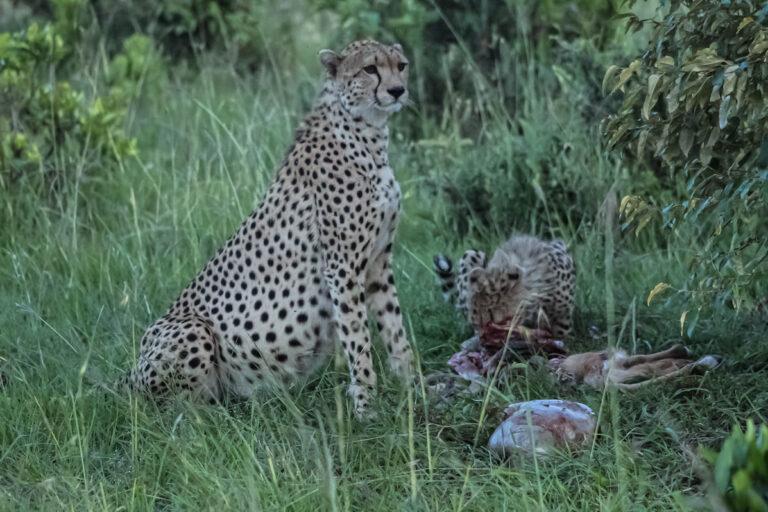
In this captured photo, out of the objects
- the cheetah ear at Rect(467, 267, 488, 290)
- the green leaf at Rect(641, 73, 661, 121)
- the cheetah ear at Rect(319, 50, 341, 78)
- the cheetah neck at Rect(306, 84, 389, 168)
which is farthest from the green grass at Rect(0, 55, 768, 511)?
the cheetah ear at Rect(319, 50, 341, 78)

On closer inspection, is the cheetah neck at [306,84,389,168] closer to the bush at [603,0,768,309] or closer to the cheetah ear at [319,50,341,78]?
the cheetah ear at [319,50,341,78]

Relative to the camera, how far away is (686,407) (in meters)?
3.79

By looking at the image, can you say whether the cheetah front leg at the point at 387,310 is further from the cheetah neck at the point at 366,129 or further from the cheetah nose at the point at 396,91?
the cheetah nose at the point at 396,91

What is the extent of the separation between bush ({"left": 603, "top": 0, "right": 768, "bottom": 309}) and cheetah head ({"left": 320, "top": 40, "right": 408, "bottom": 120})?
716 mm

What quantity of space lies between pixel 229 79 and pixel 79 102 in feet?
6.04

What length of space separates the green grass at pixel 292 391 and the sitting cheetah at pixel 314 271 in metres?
Result: 0.14

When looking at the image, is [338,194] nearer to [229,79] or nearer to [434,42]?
[434,42]

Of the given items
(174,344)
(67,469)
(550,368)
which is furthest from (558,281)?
(67,469)

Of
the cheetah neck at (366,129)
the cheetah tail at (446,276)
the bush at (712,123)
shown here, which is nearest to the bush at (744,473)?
the bush at (712,123)

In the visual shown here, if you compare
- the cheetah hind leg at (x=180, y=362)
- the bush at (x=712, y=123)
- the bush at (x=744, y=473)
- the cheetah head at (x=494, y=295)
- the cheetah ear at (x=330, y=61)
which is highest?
the cheetah ear at (x=330, y=61)

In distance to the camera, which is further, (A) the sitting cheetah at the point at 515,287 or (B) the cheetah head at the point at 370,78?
(A) the sitting cheetah at the point at 515,287

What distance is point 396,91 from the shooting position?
411cm

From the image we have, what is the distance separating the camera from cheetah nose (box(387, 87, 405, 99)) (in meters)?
4.11

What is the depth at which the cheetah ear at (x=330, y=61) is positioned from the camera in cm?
420
